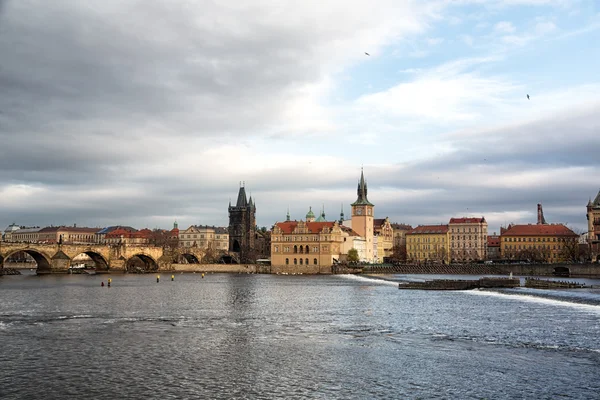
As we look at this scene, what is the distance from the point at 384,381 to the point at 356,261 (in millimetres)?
156452

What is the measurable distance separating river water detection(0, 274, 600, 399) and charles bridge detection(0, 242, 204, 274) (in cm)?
8182

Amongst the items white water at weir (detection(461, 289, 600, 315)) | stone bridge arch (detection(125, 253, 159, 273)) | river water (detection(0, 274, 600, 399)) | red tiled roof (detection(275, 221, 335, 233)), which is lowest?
river water (detection(0, 274, 600, 399))

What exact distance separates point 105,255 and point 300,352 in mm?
134899

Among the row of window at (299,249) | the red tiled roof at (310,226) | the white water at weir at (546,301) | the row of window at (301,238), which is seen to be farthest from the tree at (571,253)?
the white water at weir at (546,301)

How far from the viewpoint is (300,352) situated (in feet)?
115

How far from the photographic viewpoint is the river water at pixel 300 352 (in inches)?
1049

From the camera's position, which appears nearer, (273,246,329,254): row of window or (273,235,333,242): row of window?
(273,235,333,242): row of window

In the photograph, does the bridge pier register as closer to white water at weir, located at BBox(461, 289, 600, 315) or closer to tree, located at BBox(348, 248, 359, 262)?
tree, located at BBox(348, 248, 359, 262)

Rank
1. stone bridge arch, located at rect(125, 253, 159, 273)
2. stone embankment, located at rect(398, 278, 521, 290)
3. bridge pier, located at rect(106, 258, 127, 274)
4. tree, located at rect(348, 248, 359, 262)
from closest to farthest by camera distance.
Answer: stone embankment, located at rect(398, 278, 521, 290), bridge pier, located at rect(106, 258, 127, 274), stone bridge arch, located at rect(125, 253, 159, 273), tree, located at rect(348, 248, 359, 262)

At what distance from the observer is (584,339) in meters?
38.8

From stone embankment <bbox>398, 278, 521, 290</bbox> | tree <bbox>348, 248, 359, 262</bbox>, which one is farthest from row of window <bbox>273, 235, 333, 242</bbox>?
stone embankment <bbox>398, 278, 521, 290</bbox>

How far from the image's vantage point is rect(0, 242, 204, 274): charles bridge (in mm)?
138675

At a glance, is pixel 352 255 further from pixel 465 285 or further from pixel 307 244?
pixel 465 285

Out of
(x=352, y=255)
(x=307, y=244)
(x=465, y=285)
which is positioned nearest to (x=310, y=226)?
(x=307, y=244)
